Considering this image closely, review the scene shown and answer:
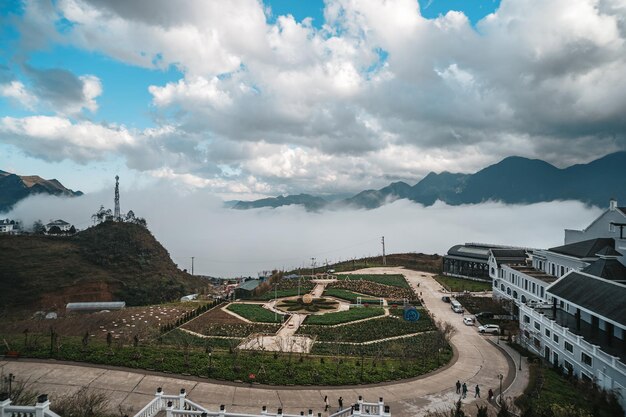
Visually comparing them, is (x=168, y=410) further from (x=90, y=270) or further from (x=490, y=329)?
(x=90, y=270)

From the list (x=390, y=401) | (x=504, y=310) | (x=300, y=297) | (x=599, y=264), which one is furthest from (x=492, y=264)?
(x=390, y=401)

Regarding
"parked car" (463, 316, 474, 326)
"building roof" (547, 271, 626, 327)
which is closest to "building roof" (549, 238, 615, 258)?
"building roof" (547, 271, 626, 327)

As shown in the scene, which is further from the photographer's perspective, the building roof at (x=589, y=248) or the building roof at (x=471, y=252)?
the building roof at (x=471, y=252)

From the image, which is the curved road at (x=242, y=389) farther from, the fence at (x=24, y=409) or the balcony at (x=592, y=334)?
the fence at (x=24, y=409)

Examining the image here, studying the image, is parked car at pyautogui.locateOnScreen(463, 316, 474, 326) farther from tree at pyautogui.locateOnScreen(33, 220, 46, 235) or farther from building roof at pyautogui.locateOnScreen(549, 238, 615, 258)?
tree at pyautogui.locateOnScreen(33, 220, 46, 235)

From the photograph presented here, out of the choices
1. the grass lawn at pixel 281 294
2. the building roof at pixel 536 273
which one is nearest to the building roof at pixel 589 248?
the building roof at pixel 536 273

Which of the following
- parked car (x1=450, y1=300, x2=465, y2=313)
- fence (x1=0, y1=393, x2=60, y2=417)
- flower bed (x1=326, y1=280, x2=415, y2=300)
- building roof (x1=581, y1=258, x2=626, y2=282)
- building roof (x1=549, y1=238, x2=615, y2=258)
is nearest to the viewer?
fence (x1=0, y1=393, x2=60, y2=417)

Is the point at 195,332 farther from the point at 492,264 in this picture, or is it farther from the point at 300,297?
the point at 492,264

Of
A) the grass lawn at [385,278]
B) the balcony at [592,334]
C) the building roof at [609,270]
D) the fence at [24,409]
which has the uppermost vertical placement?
the building roof at [609,270]
